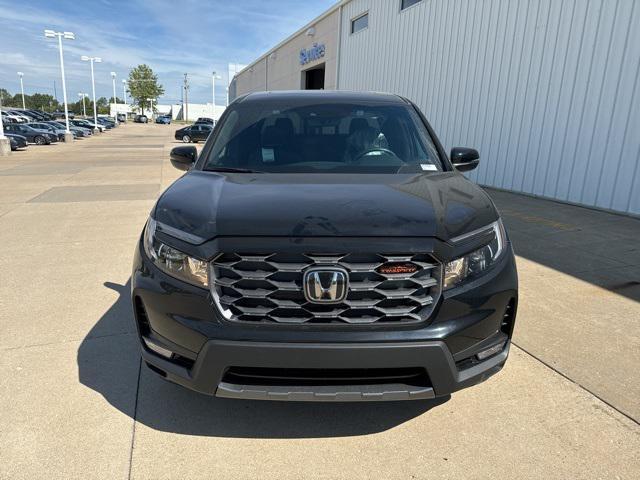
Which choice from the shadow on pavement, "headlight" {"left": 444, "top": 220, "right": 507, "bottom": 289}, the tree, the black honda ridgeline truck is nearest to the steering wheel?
the black honda ridgeline truck

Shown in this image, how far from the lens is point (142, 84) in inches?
3883

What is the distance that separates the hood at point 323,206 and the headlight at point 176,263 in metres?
0.10

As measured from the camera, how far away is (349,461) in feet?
7.27

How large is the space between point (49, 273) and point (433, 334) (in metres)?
4.30

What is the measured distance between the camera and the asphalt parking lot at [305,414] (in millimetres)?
2193

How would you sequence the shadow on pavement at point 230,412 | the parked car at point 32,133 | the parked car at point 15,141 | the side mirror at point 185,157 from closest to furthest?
the shadow on pavement at point 230,412
the side mirror at point 185,157
the parked car at point 15,141
the parked car at point 32,133

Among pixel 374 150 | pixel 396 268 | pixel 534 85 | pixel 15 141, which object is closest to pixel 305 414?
pixel 396 268

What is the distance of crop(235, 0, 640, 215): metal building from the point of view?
8.08 metres

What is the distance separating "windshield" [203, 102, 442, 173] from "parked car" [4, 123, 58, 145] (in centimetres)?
3136

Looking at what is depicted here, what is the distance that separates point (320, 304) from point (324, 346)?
17 cm

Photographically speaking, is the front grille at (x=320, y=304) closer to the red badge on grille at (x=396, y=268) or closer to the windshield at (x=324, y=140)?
the red badge on grille at (x=396, y=268)

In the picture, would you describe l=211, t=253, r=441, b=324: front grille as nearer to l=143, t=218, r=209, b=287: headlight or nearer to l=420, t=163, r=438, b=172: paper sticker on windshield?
l=143, t=218, r=209, b=287: headlight

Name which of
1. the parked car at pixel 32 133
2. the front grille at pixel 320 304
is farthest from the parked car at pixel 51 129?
the front grille at pixel 320 304

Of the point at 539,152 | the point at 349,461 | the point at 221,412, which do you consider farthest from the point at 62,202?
the point at 539,152
